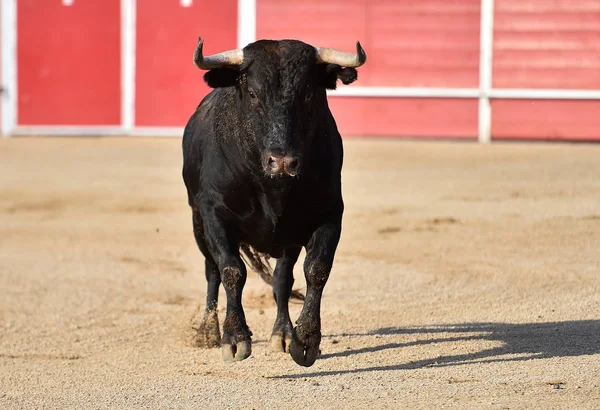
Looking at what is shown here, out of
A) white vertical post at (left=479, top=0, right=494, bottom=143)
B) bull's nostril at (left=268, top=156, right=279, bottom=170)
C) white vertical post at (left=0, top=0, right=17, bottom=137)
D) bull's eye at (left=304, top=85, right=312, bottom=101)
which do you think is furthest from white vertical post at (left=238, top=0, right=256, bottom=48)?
bull's nostril at (left=268, top=156, right=279, bottom=170)

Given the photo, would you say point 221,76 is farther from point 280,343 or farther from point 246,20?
point 246,20

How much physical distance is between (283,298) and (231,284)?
87cm

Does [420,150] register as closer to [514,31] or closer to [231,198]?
[514,31]

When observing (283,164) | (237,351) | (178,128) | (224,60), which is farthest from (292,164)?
(178,128)

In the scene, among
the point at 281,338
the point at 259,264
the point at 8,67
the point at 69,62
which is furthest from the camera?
the point at 8,67

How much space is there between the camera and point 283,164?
4.73 meters

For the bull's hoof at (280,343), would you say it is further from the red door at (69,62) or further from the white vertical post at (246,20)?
the red door at (69,62)

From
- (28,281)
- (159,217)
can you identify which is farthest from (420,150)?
(28,281)

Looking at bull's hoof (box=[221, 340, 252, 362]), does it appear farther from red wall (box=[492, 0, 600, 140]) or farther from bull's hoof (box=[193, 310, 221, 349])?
red wall (box=[492, 0, 600, 140])

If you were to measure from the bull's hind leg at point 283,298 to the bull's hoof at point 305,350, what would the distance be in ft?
2.52

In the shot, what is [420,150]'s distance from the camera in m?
13.9

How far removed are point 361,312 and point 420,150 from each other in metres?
7.22

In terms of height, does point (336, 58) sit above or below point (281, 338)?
above

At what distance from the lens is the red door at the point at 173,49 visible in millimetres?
15172
